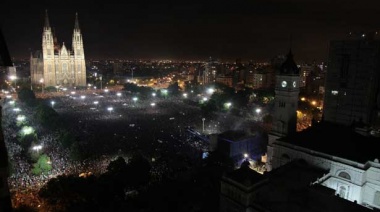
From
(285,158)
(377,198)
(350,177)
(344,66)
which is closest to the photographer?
(377,198)

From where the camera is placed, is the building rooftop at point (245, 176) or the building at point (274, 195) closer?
the building at point (274, 195)

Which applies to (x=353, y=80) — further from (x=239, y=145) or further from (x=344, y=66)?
(x=239, y=145)

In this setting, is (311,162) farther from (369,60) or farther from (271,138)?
(369,60)

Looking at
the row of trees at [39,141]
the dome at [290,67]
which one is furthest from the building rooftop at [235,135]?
the row of trees at [39,141]

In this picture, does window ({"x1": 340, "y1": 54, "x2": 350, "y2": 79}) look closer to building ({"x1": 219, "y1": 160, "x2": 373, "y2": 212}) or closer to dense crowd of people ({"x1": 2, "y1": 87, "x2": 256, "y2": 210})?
dense crowd of people ({"x1": 2, "y1": 87, "x2": 256, "y2": 210})

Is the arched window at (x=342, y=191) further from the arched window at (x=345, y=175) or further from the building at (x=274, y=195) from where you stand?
the building at (x=274, y=195)

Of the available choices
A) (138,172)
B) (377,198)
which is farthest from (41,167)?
(377,198)
